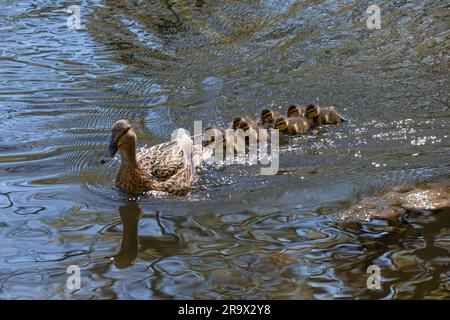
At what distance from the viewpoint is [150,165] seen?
6.46m

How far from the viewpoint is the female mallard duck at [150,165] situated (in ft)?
20.1

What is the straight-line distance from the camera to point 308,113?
7.46 metres

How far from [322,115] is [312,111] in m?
0.11

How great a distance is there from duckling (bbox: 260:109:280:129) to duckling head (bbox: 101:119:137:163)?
161cm

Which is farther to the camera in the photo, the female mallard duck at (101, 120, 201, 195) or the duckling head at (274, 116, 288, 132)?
the duckling head at (274, 116, 288, 132)

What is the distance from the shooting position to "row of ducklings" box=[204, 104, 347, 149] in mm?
7137

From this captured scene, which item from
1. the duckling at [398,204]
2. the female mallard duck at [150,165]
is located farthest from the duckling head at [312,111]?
the duckling at [398,204]

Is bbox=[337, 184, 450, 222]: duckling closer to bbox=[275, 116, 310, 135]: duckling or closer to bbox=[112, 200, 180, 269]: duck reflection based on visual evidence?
bbox=[112, 200, 180, 269]: duck reflection

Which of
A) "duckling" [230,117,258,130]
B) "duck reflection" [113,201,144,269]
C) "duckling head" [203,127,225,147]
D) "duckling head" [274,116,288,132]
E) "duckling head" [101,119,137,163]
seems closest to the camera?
"duck reflection" [113,201,144,269]

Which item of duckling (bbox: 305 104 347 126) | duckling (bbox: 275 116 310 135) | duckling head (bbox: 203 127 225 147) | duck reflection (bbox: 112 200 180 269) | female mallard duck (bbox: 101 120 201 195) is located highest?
duckling (bbox: 305 104 347 126)

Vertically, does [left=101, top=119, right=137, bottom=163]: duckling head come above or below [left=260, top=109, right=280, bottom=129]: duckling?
below

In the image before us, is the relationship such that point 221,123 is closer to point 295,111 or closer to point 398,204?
point 295,111

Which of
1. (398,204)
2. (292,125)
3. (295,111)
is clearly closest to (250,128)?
(292,125)

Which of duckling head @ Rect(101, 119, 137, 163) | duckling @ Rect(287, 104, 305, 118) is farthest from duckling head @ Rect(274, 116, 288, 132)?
duckling head @ Rect(101, 119, 137, 163)
